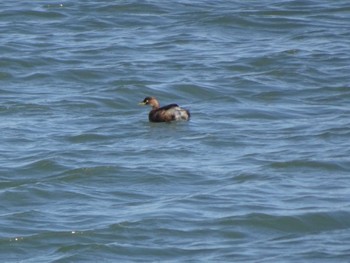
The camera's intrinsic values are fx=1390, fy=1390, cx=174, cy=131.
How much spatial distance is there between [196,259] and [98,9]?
13405mm

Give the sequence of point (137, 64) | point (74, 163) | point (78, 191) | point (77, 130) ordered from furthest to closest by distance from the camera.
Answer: point (137, 64)
point (77, 130)
point (74, 163)
point (78, 191)

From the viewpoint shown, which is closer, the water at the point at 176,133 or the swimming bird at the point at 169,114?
the water at the point at 176,133

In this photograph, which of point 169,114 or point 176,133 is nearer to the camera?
point 176,133

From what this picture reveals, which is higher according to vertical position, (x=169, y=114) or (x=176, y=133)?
(x=169, y=114)

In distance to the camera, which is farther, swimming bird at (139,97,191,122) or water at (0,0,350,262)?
swimming bird at (139,97,191,122)

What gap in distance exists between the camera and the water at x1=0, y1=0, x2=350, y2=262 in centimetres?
1157

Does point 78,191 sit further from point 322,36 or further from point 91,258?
point 322,36

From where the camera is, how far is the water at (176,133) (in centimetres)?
1157

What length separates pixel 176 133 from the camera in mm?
15773

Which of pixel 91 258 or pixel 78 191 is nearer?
pixel 91 258

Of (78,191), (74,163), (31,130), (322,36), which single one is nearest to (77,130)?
(31,130)

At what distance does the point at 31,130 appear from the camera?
15844 mm

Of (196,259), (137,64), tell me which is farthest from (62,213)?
(137,64)

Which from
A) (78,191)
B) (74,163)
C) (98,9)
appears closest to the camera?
(78,191)
